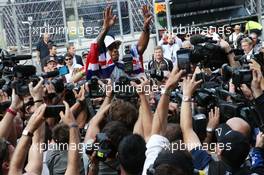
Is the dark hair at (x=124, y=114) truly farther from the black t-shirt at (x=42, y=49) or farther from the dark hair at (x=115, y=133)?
the black t-shirt at (x=42, y=49)

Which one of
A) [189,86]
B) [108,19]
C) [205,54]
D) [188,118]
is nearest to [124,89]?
[205,54]

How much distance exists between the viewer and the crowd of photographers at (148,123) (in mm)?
4109

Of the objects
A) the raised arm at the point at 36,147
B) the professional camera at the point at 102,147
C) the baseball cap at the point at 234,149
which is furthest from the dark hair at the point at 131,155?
the raised arm at the point at 36,147

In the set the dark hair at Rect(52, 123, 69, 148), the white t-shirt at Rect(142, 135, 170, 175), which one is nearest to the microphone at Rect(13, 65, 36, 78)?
the dark hair at Rect(52, 123, 69, 148)

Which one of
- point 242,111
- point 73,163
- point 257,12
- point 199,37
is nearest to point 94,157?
point 73,163

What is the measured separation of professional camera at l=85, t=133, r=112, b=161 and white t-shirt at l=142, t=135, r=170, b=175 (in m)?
0.30

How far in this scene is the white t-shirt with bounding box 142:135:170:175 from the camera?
3.96 meters

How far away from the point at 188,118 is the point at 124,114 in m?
0.71

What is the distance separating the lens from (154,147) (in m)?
4.12

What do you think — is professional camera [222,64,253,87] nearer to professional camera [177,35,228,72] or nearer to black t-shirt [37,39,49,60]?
professional camera [177,35,228,72]

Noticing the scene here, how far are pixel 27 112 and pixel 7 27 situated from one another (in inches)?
322

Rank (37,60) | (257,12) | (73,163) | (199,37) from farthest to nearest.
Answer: (257,12)
(37,60)
(199,37)
(73,163)

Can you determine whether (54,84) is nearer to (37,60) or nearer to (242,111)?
(242,111)

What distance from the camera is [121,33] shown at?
1394cm
